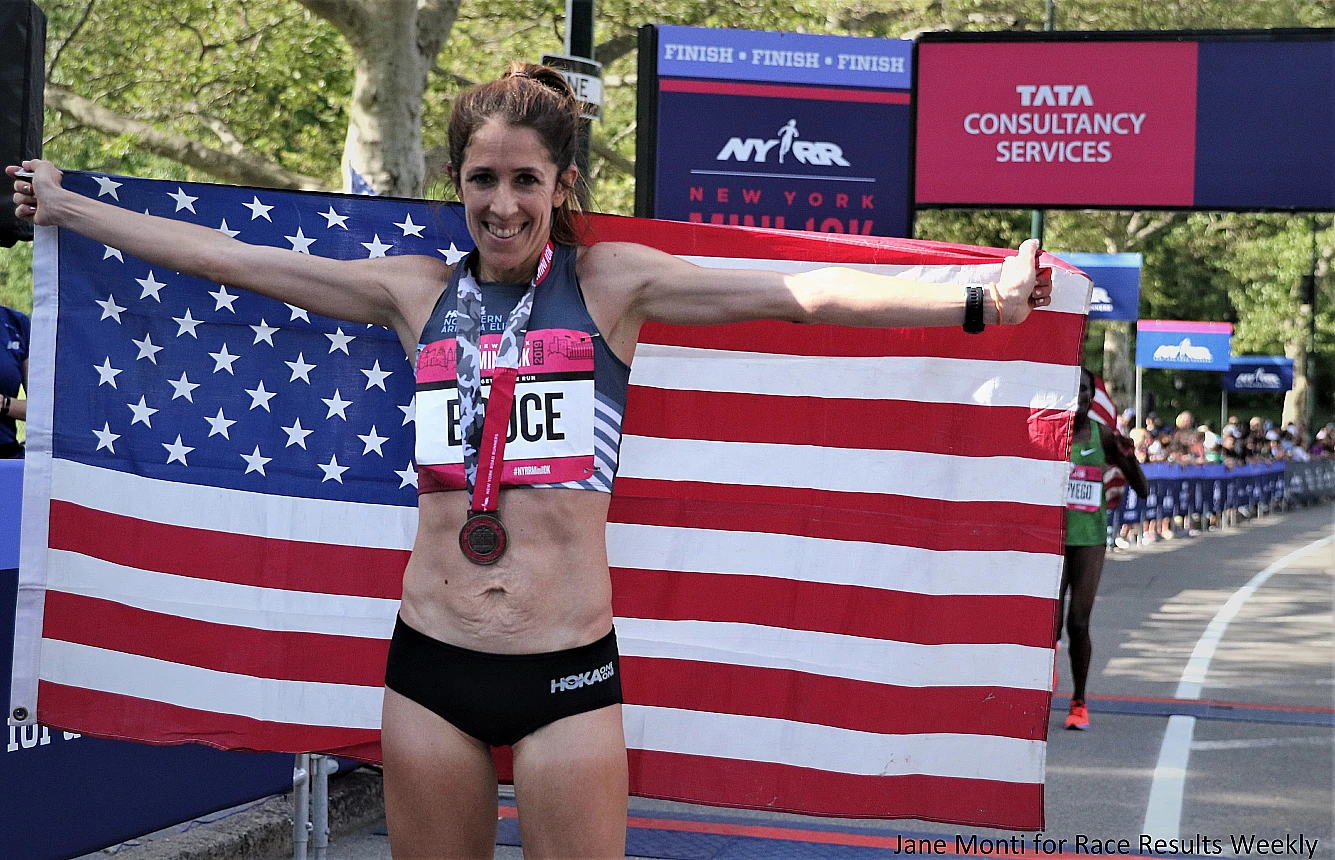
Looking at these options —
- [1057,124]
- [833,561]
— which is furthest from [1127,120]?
[833,561]

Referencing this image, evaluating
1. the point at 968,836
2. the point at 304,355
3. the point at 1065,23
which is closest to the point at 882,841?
the point at 968,836

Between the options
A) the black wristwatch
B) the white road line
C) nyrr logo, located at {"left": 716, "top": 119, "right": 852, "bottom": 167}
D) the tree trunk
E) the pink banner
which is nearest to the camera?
the black wristwatch

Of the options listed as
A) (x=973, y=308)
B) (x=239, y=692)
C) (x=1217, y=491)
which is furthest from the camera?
(x=1217, y=491)

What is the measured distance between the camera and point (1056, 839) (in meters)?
6.51

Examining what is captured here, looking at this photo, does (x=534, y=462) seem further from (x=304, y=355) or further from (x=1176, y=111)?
(x=1176, y=111)

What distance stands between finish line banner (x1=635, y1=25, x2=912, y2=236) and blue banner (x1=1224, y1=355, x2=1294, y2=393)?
37799 millimetres

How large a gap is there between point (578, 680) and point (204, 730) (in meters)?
1.85

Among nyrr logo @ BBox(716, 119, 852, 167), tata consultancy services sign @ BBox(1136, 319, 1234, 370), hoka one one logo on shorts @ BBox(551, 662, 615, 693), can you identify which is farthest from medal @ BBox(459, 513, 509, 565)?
tata consultancy services sign @ BBox(1136, 319, 1234, 370)

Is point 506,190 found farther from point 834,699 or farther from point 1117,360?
point 1117,360

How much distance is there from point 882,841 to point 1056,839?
29.3 inches

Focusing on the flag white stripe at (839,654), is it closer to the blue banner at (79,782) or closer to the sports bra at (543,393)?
the sports bra at (543,393)

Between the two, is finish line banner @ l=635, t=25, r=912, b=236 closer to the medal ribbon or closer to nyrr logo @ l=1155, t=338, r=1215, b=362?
the medal ribbon

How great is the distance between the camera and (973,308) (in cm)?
336

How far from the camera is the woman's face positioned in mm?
3184
